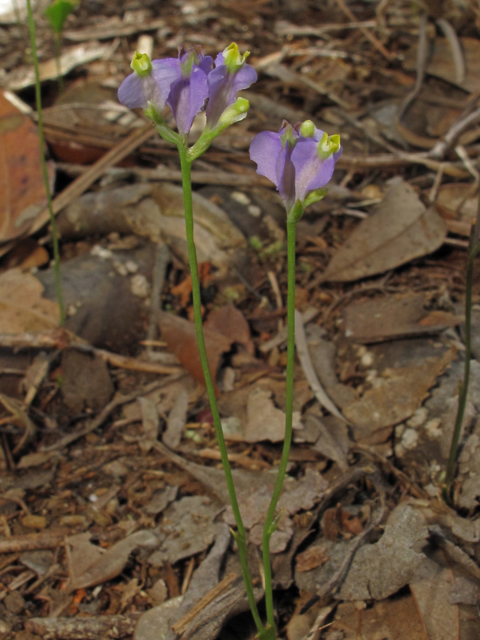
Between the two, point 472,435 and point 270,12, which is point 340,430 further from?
point 270,12

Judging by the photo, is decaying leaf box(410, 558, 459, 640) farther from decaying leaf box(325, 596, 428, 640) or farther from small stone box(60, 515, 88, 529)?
small stone box(60, 515, 88, 529)

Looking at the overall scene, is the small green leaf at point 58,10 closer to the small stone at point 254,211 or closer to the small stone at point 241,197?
the small stone at point 241,197

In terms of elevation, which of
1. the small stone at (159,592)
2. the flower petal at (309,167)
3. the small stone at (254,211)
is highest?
the flower petal at (309,167)

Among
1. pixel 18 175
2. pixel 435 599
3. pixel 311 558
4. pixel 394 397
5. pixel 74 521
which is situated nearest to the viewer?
pixel 435 599

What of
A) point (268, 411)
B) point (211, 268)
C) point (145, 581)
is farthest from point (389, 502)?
point (211, 268)

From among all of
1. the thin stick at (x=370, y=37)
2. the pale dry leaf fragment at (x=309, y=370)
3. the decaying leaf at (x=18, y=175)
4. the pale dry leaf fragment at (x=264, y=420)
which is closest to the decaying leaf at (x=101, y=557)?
the pale dry leaf fragment at (x=264, y=420)

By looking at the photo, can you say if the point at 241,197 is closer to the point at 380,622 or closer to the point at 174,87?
the point at 174,87

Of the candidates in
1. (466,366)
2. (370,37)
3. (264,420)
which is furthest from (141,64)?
(370,37)
